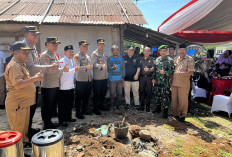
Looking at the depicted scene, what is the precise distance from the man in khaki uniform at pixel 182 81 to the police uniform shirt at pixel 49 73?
3.18 metres

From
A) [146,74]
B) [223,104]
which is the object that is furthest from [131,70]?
[223,104]

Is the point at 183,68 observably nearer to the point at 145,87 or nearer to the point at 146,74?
the point at 146,74

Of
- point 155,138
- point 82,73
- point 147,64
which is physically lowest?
point 155,138

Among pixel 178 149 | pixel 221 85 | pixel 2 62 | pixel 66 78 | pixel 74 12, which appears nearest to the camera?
pixel 178 149

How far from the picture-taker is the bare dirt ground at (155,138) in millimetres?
2922

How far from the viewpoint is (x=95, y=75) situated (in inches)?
185

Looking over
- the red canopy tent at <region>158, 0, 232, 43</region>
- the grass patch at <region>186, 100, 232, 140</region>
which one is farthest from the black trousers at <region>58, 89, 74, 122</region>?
the red canopy tent at <region>158, 0, 232, 43</region>

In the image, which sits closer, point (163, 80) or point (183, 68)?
point (183, 68)

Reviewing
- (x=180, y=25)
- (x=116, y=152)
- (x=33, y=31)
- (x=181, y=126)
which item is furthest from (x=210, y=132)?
(x=33, y=31)

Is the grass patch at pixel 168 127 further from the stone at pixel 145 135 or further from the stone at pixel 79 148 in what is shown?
the stone at pixel 79 148

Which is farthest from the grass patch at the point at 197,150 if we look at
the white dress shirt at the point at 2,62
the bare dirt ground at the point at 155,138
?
the white dress shirt at the point at 2,62

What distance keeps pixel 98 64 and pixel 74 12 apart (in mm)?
3457

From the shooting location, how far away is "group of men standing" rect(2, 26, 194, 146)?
273 centimetres

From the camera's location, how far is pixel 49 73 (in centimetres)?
345
